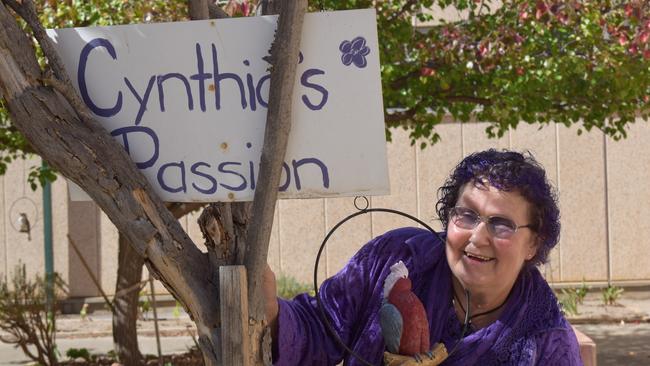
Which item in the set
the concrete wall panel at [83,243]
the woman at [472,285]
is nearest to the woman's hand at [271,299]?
the woman at [472,285]

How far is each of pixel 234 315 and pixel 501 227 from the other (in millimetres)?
700

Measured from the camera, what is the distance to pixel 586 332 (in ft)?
32.3

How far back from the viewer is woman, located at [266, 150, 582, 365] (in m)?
2.35

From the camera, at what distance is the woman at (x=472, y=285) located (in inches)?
92.7

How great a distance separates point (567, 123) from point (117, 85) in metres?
4.89

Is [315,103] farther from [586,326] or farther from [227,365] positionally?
[586,326]

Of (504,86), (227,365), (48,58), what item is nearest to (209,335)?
(227,365)

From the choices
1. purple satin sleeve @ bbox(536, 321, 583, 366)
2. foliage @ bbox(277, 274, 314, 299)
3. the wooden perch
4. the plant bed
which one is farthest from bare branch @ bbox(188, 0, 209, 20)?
foliage @ bbox(277, 274, 314, 299)

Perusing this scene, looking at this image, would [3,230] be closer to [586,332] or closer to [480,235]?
[586,332]

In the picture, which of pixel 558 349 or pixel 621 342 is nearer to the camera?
pixel 558 349

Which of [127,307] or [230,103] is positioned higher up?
[230,103]

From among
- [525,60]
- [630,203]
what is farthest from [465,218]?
[630,203]

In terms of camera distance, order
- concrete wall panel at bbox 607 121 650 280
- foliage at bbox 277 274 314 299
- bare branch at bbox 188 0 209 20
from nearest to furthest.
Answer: bare branch at bbox 188 0 209 20
foliage at bbox 277 274 314 299
concrete wall panel at bbox 607 121 650 280

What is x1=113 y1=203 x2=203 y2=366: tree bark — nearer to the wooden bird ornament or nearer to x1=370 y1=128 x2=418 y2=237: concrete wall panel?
x1=370 y1=128 x2=418 y2=237: concrete wall panel
